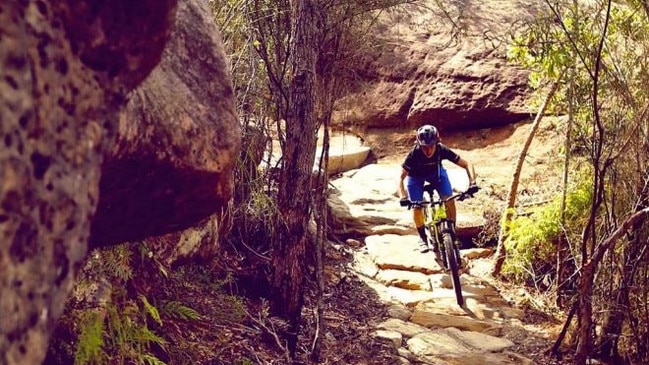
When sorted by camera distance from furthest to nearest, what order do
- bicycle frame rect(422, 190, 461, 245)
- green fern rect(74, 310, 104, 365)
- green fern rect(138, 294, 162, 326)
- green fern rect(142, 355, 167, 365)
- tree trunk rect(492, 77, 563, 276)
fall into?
tree trunk rect(492, 77, 563, 276) < bicycle frame rect(422, 190, 461, 245) < green fern rect(138, 294, 162, 326) < green fern rect(142, 355, 167, 365) < green fern rect(74, 310, 104, 365)

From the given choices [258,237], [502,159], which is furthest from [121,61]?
[502,159]

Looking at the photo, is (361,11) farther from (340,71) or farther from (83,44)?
(83,44)

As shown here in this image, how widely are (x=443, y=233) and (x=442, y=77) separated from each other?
7.22 metres

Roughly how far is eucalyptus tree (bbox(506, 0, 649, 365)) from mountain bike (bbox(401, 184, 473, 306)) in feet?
4.94

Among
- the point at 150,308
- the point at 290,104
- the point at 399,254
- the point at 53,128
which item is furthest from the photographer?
the point at 399,254

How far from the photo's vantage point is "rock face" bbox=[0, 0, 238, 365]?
4.33 feet

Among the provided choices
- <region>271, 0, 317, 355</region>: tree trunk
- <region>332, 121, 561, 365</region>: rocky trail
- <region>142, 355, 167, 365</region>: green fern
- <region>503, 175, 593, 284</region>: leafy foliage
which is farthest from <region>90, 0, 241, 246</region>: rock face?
<region>503, 175, 593, 284</region>: leafy foliage

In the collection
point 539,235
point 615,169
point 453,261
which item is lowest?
point 453,261

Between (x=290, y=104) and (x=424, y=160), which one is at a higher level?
(x=290, y=104)

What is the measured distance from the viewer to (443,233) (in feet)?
25.6

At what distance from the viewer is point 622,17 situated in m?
6.55

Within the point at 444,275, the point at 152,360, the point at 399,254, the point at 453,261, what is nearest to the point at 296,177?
the point at 152,360

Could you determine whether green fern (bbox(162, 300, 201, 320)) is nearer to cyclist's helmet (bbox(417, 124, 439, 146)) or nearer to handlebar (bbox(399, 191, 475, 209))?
handlebar (bbox(399, 191, 475, 209))

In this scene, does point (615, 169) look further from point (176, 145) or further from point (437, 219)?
point (176, 145)
